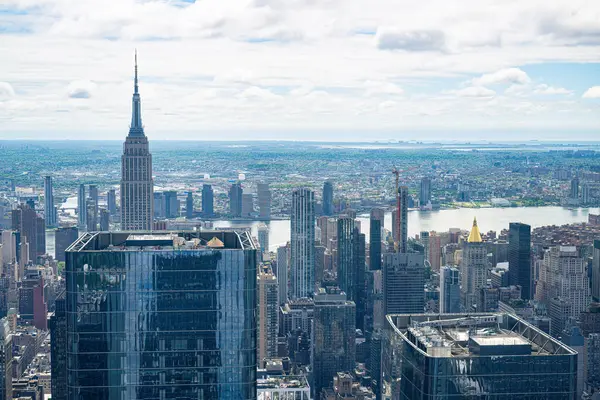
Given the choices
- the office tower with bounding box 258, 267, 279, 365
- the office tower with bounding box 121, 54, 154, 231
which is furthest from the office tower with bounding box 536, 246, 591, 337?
the office tower with bounding box 121, 54, 154, 231

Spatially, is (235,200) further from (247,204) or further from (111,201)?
(111,201)

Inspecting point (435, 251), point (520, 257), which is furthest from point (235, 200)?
point (520, 257)

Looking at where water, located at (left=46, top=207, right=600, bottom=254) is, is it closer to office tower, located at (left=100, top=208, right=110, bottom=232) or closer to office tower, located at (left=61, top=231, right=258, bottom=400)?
office tower, located at (left=100, top=208, right=110, bottom=232)

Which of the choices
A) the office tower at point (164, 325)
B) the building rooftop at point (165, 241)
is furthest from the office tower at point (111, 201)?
the office tower at point (164, 325)

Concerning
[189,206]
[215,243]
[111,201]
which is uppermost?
[215,243]

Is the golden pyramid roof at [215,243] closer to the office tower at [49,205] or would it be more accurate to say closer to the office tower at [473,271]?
the office tower at [473,271]
